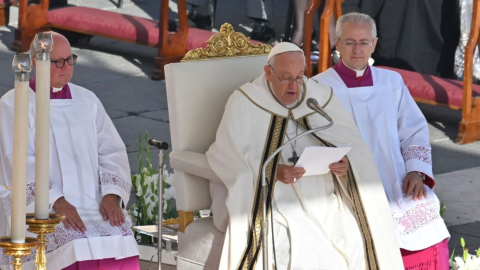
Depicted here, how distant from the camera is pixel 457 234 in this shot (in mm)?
5805

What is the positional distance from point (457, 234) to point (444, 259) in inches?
47.1

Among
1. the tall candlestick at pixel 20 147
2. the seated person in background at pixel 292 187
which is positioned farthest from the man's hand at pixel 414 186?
the tall candlestick at pixel 20 147

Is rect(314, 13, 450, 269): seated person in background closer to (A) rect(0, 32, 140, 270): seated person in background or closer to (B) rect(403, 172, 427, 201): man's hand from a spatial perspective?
(B) rect(403, 172, 427, 201): man's hand

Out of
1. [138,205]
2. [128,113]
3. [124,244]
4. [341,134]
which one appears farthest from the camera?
[128,113]

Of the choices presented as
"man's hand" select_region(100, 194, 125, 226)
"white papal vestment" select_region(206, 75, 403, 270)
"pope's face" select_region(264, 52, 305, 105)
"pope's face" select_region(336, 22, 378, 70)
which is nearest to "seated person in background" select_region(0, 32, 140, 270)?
"man's hand" select_region(100, 194, 125, 226)

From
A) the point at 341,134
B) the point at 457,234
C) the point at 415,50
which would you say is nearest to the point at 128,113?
the point at 415,50

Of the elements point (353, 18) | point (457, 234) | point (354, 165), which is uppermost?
point (353, 18)

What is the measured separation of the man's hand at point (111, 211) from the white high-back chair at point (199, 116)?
405 millimetres

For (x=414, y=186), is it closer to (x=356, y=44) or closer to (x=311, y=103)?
(x=356, y=44)

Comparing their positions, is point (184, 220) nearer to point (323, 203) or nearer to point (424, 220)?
point (323, 203)

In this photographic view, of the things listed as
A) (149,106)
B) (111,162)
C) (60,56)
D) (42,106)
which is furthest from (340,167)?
(149,106)

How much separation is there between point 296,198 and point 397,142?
0.77 m

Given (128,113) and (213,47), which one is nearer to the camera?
(213,47)

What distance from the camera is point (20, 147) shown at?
2150 mm
